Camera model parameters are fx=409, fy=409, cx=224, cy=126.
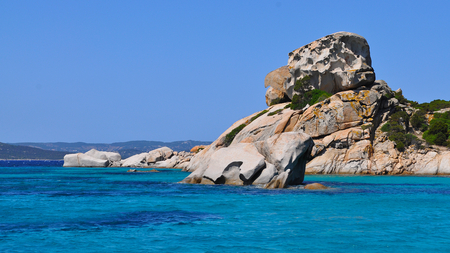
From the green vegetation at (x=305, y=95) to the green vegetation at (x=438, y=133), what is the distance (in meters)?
16.8

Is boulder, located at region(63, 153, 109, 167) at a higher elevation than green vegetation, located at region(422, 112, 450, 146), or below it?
below

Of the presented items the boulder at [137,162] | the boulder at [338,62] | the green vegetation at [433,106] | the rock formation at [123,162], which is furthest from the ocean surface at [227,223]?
the boulder at [137,162]

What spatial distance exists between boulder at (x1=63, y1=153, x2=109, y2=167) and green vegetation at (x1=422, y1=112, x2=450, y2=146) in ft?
248

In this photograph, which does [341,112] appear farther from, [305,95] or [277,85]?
[277,85]

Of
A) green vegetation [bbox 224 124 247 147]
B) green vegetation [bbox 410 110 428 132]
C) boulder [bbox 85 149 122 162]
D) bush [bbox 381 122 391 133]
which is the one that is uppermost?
green vegetation [bbox 410 110 428 132]

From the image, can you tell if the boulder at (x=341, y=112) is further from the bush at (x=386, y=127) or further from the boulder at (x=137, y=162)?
the boulder at (x=137, y=162)

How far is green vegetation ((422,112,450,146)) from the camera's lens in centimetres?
6275

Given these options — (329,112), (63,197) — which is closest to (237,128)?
(329,112)

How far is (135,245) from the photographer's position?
14.5m

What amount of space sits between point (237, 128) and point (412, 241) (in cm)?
6016

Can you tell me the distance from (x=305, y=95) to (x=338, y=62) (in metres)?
7.86

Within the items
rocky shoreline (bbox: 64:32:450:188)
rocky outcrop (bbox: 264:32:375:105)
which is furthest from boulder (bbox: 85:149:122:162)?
rocky outcrop (bbox: 264:32:375:105)

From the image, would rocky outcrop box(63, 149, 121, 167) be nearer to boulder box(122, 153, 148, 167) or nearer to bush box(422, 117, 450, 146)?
boulder box(122, 153, 148, 167)

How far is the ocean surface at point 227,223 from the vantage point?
48.2 ft
